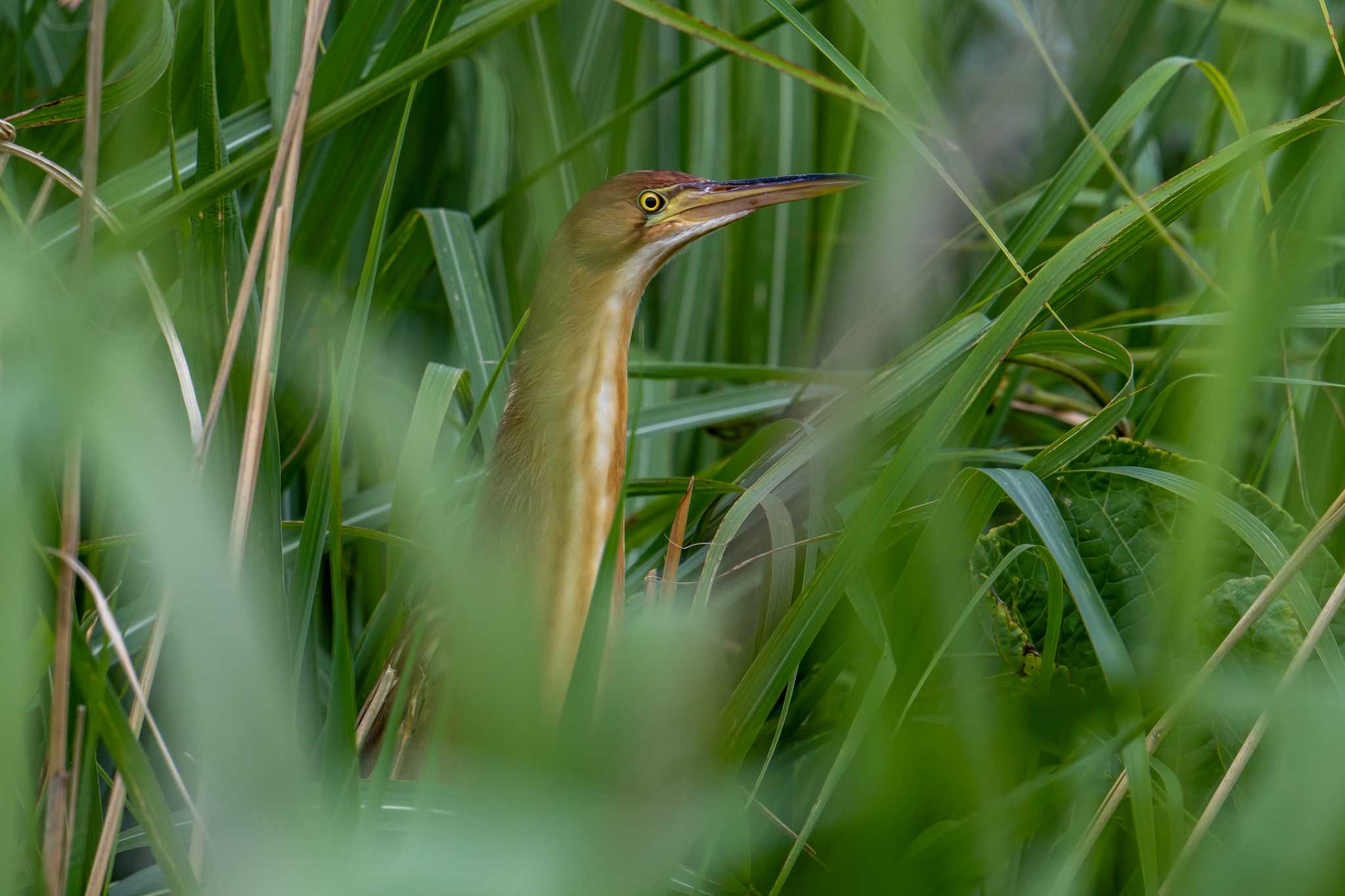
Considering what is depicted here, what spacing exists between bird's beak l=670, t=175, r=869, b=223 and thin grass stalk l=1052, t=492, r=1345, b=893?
0.52 meters

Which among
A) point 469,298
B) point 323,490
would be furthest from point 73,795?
point 469,298

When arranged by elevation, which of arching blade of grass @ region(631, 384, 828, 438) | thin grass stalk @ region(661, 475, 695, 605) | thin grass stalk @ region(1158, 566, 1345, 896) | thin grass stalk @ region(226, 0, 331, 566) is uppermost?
thin grass stalk @ region(226, 0, 331, 566)

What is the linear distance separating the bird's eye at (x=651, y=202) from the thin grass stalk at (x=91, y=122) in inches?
20.0

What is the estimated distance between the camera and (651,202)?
1.07 metres

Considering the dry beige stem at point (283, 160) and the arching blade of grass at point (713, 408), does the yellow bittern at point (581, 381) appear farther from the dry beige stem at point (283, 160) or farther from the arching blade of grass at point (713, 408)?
the dry beige stem at point (283, 160)

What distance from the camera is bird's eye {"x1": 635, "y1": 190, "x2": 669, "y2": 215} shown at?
107 cm

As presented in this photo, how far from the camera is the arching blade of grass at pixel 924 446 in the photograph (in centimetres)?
74

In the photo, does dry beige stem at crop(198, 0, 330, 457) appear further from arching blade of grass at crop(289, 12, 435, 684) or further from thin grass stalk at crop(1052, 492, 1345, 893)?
thin grass stalk at crop(1052, 492, 1345, 893)

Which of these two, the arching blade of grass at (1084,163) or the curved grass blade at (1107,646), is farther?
the arching blade of grass at (1084,163)

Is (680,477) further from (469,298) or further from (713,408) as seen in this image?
(469,298)

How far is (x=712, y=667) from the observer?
2.67 ft

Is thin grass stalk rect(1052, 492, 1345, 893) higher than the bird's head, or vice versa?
the bird's head

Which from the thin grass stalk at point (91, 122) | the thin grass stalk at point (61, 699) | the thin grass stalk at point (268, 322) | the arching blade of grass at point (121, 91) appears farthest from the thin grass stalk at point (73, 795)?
the arching blade of grass at point (121, 91)

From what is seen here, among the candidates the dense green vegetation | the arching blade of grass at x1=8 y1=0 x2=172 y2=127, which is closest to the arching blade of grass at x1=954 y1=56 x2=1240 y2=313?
the dense green vegetation
